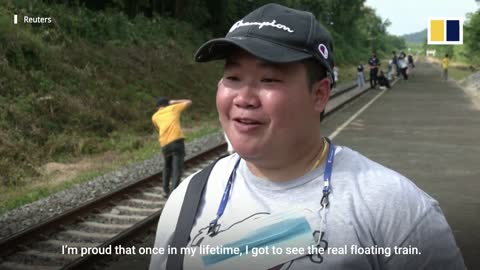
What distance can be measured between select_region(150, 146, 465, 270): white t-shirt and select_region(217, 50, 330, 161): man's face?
14cm

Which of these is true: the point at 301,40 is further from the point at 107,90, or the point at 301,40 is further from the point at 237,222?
the point at 107,90

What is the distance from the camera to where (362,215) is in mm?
1773

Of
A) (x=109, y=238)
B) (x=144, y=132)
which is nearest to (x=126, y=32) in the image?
(x=144, y=132)

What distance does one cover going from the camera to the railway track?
263 inches

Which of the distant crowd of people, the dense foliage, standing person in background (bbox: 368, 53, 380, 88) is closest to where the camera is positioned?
the dense foliage

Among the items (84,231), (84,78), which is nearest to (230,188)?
(84,231)

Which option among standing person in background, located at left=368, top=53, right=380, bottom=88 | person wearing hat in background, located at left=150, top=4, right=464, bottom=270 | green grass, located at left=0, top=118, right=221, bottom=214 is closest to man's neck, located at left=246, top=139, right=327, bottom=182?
person wearing hat in background, located at left=150, top=4, right=464, bottom=270

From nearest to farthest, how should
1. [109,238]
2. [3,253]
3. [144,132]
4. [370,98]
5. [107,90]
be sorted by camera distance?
[3,253] < [109,238] < [144,132] < [107,90] < [370,98]

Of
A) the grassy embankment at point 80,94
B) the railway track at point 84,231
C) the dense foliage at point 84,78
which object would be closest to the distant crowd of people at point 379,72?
the dense foliage at point 84,78

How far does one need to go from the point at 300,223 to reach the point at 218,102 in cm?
47

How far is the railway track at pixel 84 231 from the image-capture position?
667 cm

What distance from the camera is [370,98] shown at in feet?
92.8

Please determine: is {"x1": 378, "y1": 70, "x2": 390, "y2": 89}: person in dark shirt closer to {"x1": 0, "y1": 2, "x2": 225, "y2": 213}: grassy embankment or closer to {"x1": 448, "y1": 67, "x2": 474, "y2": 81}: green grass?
{"x1": 0, "y1": 2, "x2": 225, "y2": 213}: grassy embankment

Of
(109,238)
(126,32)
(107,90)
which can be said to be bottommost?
(109,238)
